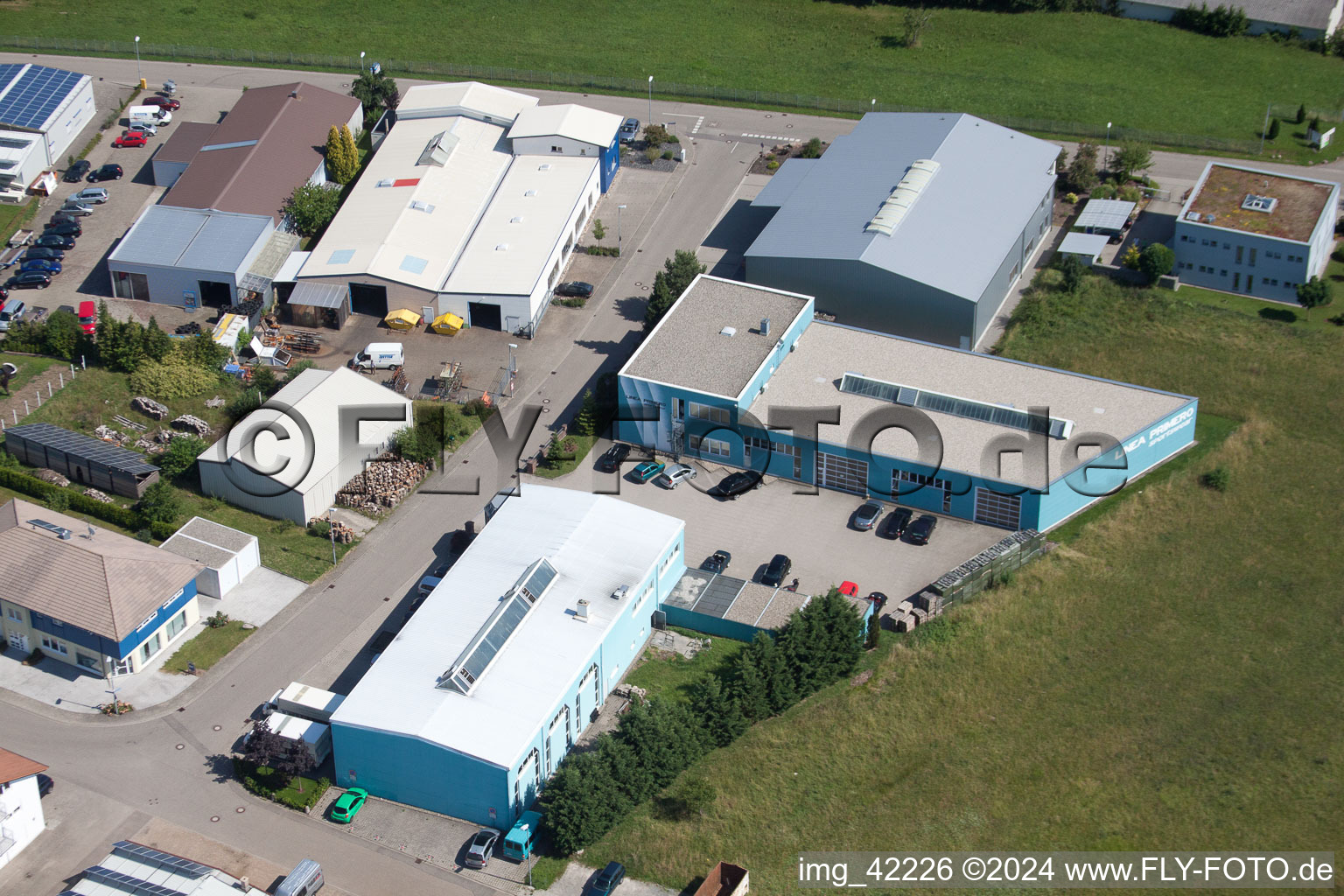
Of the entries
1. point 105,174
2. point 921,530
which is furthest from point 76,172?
point 921,530

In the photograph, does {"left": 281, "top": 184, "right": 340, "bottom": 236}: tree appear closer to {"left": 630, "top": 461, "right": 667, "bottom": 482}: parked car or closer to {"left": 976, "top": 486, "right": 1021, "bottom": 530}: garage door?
{"left": 630, "top": 461, "right": 667, "bottom": 482}: parked car

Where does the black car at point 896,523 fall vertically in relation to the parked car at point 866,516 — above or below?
below

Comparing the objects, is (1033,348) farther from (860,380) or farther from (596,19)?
(596,19)

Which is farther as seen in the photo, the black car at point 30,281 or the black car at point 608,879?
the black car at point 30,281

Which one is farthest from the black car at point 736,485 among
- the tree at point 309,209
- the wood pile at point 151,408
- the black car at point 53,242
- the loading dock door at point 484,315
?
the black car at point 53,242

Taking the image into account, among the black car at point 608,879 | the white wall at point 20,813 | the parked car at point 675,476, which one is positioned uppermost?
the parked car at point 675,476

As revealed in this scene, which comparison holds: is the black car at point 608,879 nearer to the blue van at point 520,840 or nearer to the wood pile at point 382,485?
the blue van at point 520,840

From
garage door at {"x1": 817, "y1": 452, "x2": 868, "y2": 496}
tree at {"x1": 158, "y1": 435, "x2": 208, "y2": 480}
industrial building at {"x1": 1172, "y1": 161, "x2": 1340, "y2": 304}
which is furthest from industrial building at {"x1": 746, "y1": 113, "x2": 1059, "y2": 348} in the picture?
tree at {"x1": 158, "y1": 435, "x2": 208, "y2": 480}

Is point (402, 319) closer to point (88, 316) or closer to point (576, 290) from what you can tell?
point (576, 290)
